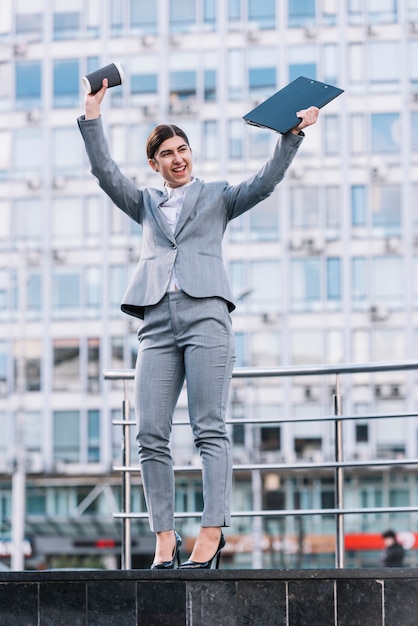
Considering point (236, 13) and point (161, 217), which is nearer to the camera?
point (161, 217)

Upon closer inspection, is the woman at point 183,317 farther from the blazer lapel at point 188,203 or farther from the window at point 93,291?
the window at point 93,291

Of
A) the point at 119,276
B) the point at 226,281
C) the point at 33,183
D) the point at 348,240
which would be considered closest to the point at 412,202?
the point at 348,240

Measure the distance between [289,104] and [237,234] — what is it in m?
38.5

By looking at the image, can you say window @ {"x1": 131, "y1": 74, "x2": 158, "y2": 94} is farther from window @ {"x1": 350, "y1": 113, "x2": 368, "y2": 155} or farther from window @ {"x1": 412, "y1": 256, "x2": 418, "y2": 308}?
window @ {"x1": 412, "y1": 256, "x2": 418, "y2": 308}

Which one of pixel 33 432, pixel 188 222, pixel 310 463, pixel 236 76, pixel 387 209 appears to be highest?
pixel 236 76

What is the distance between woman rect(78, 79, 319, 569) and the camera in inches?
191

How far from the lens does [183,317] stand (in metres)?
4.88

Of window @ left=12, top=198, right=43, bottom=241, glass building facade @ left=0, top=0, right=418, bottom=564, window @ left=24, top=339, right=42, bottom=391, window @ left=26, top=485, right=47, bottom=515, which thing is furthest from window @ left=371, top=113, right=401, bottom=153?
window @ left=26, top=485, right=47, bottom=515

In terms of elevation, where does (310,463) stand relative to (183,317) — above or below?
below

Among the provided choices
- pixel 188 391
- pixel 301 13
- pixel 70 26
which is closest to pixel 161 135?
pixel 188 391

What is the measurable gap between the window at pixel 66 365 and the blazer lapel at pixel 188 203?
38586mm

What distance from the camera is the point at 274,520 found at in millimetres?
43156

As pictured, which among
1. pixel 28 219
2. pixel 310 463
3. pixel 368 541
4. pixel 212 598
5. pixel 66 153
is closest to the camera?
pixel 212 598

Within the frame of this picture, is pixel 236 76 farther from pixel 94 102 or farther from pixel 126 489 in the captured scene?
pixel 94 102
